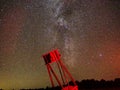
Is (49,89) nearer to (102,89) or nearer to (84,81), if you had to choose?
(84,81)

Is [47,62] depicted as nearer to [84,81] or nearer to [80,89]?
[80,89]

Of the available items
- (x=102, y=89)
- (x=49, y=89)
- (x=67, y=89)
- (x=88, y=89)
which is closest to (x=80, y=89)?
(x=88, y=89)

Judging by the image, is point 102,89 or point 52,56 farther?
point 102,89

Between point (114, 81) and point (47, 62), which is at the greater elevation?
point (47, 62)

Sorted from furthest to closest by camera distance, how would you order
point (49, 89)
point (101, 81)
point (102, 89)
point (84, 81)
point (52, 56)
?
point (49, 89), point (84, 81), point (101, 81), point (102, 89), point (52, 56)

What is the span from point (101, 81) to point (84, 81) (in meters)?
4.14

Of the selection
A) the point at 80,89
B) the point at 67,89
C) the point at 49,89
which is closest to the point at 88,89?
the point at 80,89

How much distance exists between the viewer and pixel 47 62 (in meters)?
15.7

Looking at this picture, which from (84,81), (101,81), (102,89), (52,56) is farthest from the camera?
(84,81)

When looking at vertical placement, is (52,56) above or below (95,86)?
above

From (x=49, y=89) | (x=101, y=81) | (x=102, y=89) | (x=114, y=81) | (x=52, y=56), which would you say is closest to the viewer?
(x=52, y=56)

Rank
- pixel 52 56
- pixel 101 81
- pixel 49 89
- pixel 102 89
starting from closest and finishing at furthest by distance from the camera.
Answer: pixel 52 56, pixel 102 89, pixel 101 81, pixel 49 89

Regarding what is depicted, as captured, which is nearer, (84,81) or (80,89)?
(80,89)

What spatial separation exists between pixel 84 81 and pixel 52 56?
107ft
